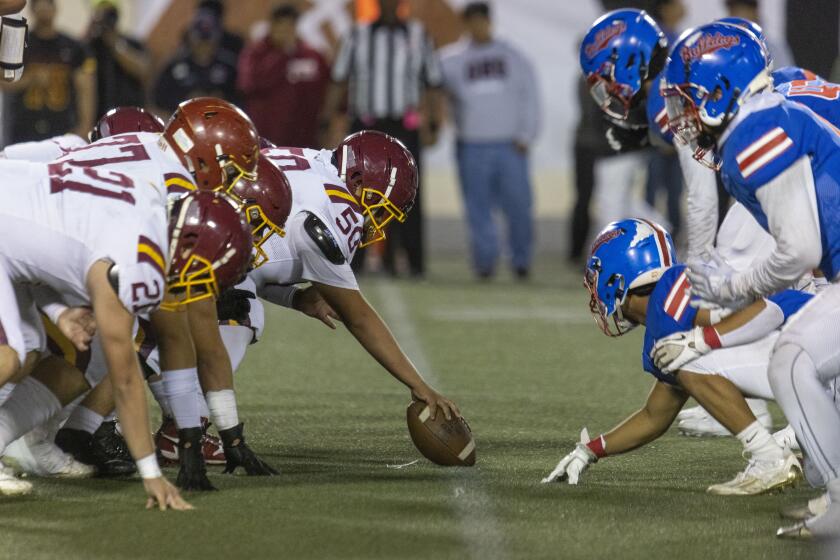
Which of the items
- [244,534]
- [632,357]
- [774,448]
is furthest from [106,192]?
[632,357]

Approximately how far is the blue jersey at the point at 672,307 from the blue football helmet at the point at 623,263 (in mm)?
→ 81

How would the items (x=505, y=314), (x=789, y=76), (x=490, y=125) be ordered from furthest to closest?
(x=490, y=125), (x=505, y=314), (x=789, y=76)

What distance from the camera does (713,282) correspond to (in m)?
4.12

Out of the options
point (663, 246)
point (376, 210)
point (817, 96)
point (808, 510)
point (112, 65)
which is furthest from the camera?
point (112, 65)

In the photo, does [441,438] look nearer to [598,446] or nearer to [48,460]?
[598,446]

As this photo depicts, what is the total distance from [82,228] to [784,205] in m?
1.82

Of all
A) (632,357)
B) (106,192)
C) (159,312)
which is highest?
(106,192)

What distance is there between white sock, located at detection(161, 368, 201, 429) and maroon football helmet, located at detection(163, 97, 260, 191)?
59cm

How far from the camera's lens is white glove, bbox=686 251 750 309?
13.5 ft

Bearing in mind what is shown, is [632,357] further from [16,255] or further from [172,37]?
[172,37]

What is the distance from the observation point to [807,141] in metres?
3.97

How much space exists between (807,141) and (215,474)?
2.00 m

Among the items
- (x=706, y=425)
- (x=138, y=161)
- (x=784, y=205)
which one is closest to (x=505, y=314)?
(x=706, y=425)

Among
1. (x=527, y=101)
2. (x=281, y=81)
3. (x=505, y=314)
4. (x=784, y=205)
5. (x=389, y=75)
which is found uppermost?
(x=784, y=205)
